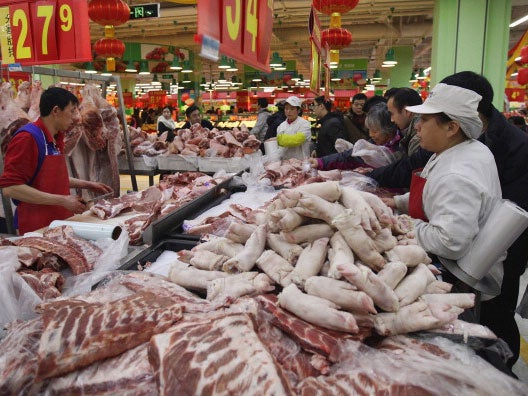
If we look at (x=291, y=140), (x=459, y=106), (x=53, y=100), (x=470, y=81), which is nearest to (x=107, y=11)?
(x=291, y=140)

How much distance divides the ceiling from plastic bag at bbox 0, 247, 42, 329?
12.3 meters

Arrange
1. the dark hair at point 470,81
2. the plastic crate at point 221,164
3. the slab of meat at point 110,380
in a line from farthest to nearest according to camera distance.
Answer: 1. the plastic crate at point 221,164
2. the dark hair at point 470,81
3. the slab of meat at point 110,380

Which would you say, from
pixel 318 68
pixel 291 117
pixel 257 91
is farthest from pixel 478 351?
pixel 257 91

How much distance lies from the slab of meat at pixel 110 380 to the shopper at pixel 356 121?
5.98 m

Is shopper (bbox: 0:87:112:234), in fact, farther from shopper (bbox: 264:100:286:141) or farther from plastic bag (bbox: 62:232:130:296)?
shopper (bbox: 264:100:286:141)

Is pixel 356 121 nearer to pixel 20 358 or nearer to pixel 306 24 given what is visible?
pixel 20 358

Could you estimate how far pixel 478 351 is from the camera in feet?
4.71

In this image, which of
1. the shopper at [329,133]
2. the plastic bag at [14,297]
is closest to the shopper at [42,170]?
the plastic bag at [14,297]

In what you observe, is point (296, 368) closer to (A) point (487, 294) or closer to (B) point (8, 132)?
(A) point (487, 294)

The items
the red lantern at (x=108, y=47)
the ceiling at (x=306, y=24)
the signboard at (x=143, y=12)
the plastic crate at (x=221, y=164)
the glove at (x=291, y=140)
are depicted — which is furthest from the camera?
the ceiling at (x=306, y=24)

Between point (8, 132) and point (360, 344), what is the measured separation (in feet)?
13.3

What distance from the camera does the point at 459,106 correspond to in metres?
2.32

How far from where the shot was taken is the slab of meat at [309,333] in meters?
1.30

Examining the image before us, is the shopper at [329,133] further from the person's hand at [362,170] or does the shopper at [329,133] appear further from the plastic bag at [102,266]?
the plastic bag at [102,266]
